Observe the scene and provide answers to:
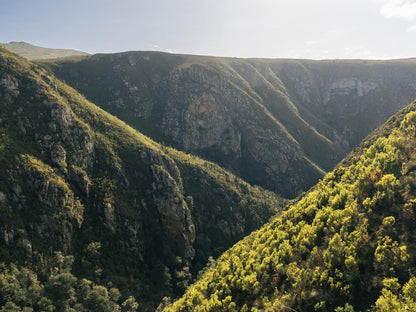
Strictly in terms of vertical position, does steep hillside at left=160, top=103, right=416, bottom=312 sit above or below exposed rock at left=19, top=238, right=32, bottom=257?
above

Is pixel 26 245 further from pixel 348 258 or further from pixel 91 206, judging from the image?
pixel 348 258

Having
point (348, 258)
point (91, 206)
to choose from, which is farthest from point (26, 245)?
point (348, 258)

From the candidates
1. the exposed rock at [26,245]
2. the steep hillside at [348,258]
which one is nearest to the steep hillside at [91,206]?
the exposed rock at [26,245]

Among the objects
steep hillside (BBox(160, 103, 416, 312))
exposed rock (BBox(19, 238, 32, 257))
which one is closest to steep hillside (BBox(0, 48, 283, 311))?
exposed rock (BBox(19, 238, 32, 257))

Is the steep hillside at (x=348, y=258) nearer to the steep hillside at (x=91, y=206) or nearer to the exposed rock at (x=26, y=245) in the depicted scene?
the steep hillside at (x=91, y=206)

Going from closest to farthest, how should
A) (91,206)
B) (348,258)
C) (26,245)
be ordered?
(348,258), (26,245), (91,206)

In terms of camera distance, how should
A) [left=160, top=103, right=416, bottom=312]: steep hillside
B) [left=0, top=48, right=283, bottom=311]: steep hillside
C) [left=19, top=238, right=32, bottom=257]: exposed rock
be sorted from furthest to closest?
[left=0, top=48, right=283, bottom=311]: steep hillside
[left=19, top=238, right=32, bottom=257]: exposed rock
[left=160, top=103, right=416, bottom=312]: steep hillside

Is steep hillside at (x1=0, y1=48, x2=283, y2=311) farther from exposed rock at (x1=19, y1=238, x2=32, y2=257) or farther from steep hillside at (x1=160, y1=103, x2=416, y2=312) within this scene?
steep hillside at (x1=160, y1=103, x2=416, y2=312)
